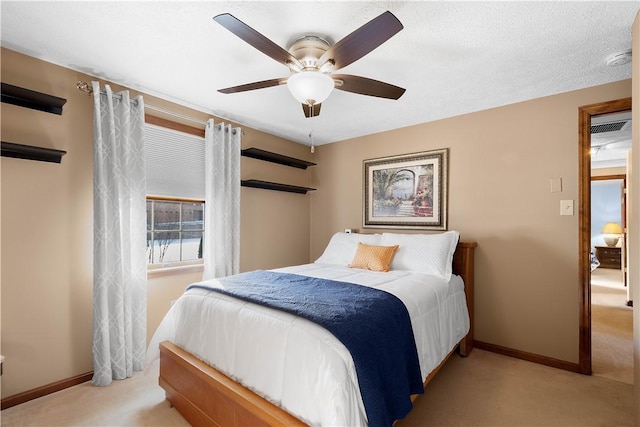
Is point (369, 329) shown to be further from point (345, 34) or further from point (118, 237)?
point (118, 237)

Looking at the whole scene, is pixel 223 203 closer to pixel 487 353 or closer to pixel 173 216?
pixel 173 216

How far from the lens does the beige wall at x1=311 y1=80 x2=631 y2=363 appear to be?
2637mm

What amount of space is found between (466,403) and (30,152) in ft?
11.2

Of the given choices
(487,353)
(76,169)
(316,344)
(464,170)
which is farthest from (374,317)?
(76,169)

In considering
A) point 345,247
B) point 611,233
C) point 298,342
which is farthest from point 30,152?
point 611,233

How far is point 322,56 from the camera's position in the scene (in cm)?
171

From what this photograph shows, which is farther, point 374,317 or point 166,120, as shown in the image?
point 166,120

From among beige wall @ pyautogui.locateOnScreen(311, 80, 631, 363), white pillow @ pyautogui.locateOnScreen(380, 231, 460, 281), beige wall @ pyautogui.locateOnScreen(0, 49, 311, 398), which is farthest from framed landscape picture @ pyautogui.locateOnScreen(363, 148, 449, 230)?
beige wall @ pyautogui.locateOnScreen(0, 49, 311, 398)

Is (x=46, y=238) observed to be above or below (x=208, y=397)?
above

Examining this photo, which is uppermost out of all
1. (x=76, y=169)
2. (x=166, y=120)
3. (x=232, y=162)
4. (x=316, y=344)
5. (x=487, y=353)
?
Result: (x=166, y=120)

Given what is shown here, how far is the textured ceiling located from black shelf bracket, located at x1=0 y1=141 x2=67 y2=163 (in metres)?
0.68

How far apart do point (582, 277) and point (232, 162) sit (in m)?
3.43

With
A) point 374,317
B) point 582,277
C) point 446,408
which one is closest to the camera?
point 374,317

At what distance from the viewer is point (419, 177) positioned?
3.50 meters
